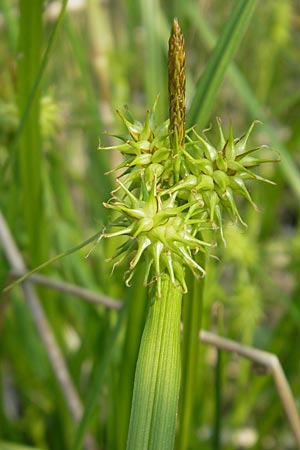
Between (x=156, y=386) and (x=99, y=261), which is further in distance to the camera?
(x=99, y=261)

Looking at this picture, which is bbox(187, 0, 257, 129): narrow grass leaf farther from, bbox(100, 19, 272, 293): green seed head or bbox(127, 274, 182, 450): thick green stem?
bbox(127, 274, 182, 450): thick green stem

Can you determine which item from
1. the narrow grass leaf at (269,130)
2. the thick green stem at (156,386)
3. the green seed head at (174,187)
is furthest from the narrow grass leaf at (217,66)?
the narrow grass leaf at (269,130)

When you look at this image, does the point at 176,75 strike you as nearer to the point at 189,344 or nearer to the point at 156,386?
the point at 156,386

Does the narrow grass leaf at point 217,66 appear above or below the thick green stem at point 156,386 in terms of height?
above

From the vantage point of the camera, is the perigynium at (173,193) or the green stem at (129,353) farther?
the green stem at (129,353)

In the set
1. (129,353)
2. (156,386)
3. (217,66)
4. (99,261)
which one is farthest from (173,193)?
(99,261)

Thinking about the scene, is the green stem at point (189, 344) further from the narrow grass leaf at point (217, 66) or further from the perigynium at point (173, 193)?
the narrow grass leaf at point (217, 66)

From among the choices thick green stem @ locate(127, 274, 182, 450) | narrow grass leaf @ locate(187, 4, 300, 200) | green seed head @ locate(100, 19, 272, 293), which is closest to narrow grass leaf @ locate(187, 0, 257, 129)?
green seed head @ locate(100, 19, 272, 293)

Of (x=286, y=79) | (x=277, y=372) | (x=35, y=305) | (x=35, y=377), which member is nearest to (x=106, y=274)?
(x=35, y=305)
